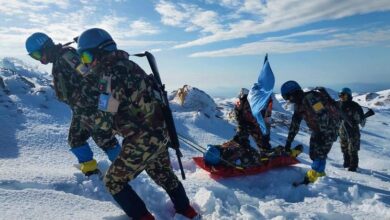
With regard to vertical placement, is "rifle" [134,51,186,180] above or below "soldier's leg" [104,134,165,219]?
above

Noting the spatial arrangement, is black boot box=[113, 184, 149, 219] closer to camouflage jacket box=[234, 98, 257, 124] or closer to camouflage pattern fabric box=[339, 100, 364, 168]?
camouflage jacket box=[234, 98, 257, 124]

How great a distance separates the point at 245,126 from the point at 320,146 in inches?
62.5

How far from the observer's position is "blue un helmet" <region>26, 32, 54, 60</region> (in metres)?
5.66

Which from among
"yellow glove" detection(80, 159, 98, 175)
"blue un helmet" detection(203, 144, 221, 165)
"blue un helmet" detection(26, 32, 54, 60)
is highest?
"blue un helmet" detection(26, 32, 54, 60)

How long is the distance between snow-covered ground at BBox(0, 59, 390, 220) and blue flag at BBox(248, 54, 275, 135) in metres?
1.05

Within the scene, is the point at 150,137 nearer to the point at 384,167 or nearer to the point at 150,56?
the point at 150,56

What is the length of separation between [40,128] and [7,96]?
168 cm

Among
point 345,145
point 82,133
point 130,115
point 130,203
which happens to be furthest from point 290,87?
point 345,145

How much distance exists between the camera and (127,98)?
3.99 m

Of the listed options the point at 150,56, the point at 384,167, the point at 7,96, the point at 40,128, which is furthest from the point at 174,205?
the point at 384,167

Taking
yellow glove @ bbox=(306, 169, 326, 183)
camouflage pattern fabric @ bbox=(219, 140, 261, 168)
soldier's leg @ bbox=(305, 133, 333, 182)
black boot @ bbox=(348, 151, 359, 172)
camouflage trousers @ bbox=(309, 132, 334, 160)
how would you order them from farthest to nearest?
black boot @ bbox=(348, 151, 359, 172) < camouflage pattern fabric @ bbox=(219, 140, 261, 168) < camouflage trousers @ bbox=(309, 132, 334, 160) < soldier's leg @ bbox=(305, 133, 333, 182) < yellow glove @ bbox=(306, 169, 326, 183)

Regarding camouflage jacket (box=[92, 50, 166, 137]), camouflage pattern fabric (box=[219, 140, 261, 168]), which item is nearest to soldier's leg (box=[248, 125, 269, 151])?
camouflage pattern fabric (box=[219, 140, 261, 168])

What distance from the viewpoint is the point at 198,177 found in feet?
22.0

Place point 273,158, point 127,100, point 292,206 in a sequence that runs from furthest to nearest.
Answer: point 273,158 → point 292,206 → point 127,100
